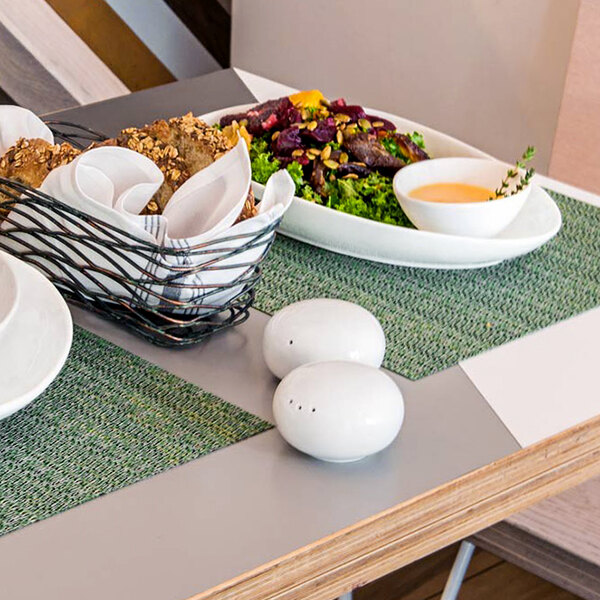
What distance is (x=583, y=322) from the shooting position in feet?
3.41

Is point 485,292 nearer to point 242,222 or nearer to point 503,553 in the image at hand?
point 242,222

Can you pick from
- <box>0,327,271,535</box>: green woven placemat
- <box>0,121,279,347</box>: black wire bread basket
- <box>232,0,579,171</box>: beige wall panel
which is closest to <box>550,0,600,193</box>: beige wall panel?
<box>232,0,579,171</box>: beige wall panel

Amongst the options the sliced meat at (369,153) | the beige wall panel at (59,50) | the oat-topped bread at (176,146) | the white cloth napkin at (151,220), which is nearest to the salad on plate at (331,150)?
the sliced meat at (369,153)

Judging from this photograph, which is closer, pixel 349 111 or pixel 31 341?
pixel 31 341

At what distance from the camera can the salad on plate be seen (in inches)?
46.1

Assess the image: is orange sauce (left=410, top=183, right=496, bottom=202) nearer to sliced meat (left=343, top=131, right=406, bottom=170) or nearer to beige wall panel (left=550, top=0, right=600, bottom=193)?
sliced meat (left=343, top=131, right=406, bottom=170)

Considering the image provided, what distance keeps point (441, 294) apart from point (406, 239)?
0.23ft

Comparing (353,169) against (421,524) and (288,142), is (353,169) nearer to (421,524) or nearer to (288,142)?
(288,142)

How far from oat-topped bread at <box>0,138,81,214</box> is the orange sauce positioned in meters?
0.41

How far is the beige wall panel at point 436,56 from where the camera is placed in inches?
118

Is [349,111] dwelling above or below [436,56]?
below

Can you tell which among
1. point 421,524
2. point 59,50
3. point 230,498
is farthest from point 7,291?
point 59,50

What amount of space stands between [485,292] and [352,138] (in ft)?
0.89

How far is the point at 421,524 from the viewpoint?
2.58ft
